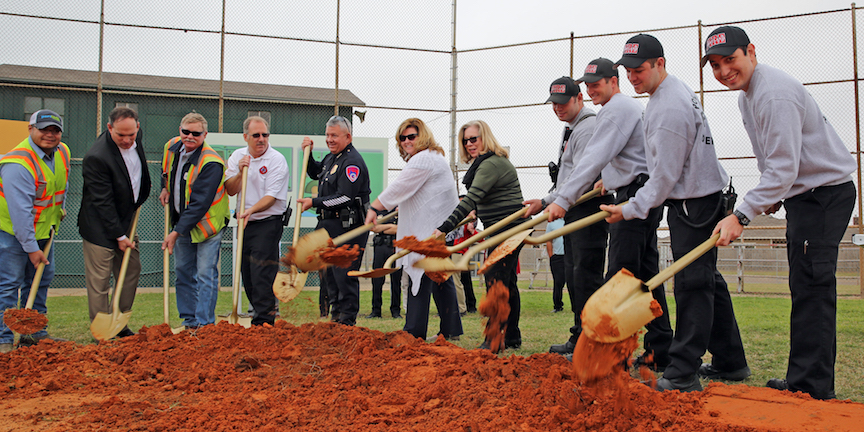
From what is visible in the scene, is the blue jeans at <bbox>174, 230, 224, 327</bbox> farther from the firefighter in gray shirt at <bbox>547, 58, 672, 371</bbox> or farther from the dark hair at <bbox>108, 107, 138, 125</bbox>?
the firefighter in gray shirt at <bbox>547, 58, 672, 371</bbox>

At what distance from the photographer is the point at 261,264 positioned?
4.74 metres

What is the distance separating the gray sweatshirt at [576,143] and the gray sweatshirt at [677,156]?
896mm

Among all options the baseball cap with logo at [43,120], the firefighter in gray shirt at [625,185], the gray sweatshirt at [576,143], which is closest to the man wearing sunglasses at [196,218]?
the baseball cap with logo at [43,120]

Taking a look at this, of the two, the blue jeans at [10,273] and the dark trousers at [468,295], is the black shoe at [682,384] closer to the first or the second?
the blue jeans at [10,273]

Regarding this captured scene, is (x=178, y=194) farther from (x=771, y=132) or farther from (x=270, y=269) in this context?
(x=771, y=132)

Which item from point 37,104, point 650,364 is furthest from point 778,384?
point 37,104

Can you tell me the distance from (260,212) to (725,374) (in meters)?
3.64

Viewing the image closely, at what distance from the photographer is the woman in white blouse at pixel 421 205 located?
4.03 meters

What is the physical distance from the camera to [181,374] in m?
3.06

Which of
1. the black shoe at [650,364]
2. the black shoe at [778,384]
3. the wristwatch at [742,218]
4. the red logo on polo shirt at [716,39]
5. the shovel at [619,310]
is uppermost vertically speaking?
the red logo on polo shirt at [716,39]

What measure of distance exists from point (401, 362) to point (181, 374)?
3.89 ft

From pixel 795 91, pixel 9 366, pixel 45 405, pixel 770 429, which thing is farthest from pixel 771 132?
pixel 9 366

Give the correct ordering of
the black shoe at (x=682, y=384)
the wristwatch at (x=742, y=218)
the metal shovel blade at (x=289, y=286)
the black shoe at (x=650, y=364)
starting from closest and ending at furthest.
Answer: the wristwatch at (x=742, y=218), the black shoe at (x=682, y=384), the black shoe at (x=650, y=364), the metal shovel blade at (x=289, y=286)

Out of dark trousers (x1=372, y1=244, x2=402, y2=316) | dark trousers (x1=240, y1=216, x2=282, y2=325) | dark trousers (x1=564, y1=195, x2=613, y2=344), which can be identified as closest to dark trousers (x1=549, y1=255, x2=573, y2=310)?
dark trousers (x1=372, y1=244, x2=402, y2=316)
